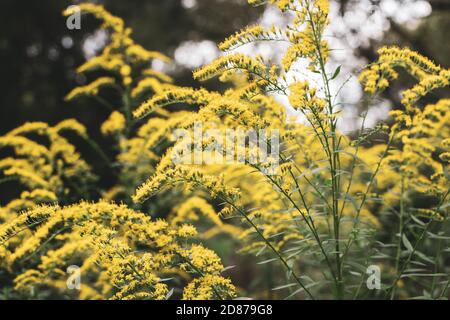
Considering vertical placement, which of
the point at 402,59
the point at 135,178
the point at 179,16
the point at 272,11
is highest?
the point at 179,16

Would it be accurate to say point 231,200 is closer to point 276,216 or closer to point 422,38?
point 276,216

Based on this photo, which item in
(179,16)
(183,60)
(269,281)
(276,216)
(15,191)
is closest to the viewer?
(276,216)

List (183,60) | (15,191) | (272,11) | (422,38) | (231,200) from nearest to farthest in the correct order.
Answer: (231,200) → (15,191) → (272,11) → (422,38) → (183,60)

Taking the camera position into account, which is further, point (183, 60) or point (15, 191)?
point (183, 60)

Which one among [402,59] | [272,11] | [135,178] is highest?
[272,11]

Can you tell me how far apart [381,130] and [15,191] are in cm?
683

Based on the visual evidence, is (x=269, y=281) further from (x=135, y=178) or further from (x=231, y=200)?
(x=231, y=200)

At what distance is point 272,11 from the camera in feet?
31.7

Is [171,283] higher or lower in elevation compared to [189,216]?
lower
